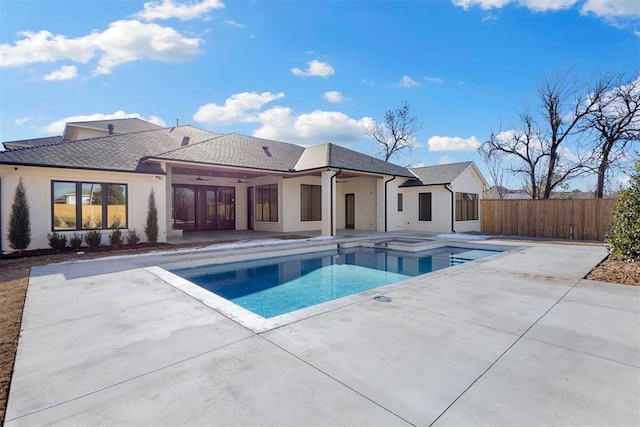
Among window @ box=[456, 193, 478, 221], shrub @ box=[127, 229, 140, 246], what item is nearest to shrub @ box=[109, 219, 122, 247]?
shrub @ box=[127, 229, 140, 246]

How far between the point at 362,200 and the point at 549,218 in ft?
31.1

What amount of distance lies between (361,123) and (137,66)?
23.5 m

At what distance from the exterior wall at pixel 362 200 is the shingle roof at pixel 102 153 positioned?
9772mm

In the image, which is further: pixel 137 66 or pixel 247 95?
pixel 247 95

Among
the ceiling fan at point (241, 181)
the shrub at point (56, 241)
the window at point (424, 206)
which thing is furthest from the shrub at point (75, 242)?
the window at point (424, 206)

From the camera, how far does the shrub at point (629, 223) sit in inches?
296

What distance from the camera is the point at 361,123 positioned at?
33125 mm

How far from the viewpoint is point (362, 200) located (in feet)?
62.3

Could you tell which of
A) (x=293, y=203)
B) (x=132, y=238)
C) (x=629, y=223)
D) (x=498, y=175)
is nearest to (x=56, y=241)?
(x=132, y=238)

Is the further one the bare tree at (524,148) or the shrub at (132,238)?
the bare tree at (524,148)

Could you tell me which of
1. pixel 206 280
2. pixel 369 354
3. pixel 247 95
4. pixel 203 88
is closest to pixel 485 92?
pixel 247 95

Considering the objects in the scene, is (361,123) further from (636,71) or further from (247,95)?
(636,71)

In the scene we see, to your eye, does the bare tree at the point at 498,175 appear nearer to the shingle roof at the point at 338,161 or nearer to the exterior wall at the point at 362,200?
the shingle roof at the point at 338,161

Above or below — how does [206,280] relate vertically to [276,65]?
below
